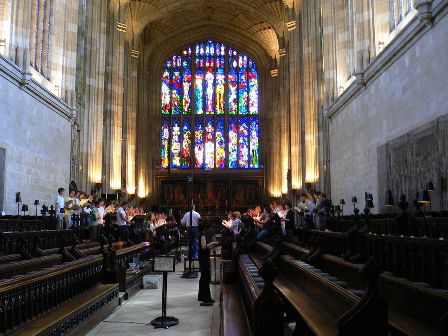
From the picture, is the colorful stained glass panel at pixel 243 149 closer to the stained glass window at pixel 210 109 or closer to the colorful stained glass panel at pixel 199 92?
the stained glass window at pixel 210 109

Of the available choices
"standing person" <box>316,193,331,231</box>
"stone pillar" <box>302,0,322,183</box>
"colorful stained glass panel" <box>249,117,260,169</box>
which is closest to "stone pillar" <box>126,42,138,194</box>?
"colorful stained glass panel" <box>249,117,260,169</box>

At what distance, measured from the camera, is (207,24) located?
36.6 meters

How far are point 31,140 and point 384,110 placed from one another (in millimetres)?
10285

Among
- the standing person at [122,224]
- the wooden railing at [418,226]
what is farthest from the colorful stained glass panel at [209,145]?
the wooden railing at [418,226]

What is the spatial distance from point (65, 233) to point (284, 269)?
540 cm

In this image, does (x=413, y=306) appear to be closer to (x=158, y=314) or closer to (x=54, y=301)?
(x=54, y=301)

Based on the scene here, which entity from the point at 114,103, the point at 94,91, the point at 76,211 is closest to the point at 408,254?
the point at 76,211

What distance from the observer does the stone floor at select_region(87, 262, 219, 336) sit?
19.6 feet

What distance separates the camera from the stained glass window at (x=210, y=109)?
3666cm

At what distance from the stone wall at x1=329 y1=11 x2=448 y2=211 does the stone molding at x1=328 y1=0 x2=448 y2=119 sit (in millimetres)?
36

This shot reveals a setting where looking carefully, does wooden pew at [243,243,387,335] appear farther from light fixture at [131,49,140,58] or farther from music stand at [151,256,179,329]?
light fixture at [131,49,140,58]

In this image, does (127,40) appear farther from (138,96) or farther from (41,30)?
(41,30)

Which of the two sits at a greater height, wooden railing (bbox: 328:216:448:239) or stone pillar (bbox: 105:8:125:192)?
stone pillar (bbox: 105:8:125:192)

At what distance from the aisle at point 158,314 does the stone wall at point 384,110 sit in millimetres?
5934
